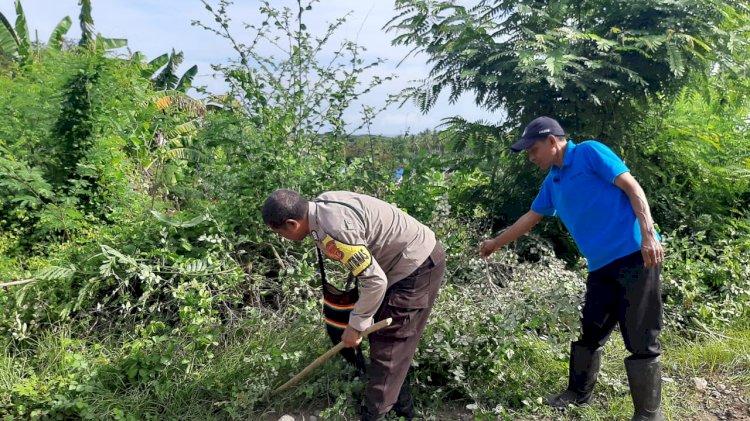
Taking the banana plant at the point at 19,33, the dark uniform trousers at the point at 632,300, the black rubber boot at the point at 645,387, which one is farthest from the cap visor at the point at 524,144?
the banana plant at the point at 19,33

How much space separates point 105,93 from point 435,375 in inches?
154

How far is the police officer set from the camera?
8.84ft

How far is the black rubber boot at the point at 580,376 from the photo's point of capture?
352cm

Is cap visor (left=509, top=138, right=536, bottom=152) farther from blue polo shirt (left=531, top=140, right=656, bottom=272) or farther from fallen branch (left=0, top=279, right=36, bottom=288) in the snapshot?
fallen branch (left=0, top=279, right=36, bottom=288)

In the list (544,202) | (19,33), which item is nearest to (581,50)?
(544,202)

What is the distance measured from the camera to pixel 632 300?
3125 millimetres

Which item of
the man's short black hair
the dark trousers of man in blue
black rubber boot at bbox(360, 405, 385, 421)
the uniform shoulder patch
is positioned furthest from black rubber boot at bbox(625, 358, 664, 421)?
the man's short black hair

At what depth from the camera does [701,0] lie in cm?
462

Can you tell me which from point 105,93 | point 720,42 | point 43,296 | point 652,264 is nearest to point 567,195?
point 652,264

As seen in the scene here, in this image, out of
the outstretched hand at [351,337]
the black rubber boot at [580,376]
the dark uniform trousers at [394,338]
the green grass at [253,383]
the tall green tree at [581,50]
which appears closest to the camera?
the outstretched hand at [351,337]

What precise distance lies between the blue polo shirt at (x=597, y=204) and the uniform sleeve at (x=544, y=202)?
0.68ft

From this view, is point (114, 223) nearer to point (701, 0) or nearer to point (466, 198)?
point (466, 198)

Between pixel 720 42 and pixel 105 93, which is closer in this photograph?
pixel 720 42

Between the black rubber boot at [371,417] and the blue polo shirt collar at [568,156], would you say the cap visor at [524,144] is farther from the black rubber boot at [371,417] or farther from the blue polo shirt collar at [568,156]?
the black rubber boot at [371,417]
